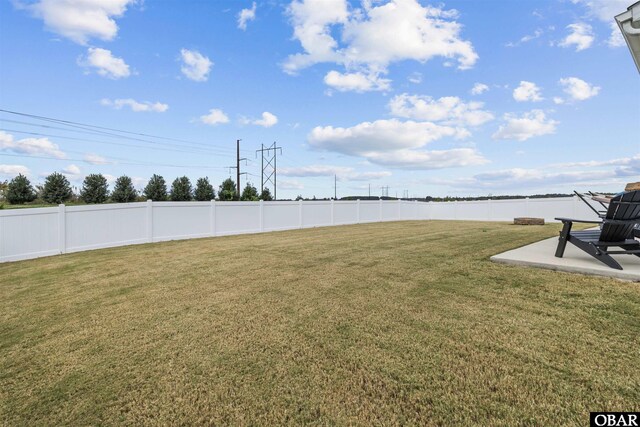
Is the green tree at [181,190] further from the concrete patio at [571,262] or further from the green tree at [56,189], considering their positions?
the concrete patio at [571,262]

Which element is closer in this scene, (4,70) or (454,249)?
(454,249)

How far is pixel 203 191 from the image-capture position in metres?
46.0

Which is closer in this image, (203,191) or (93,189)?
(93,189)

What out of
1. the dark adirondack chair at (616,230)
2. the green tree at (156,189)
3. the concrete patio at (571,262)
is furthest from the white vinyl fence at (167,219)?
the green tree at (156,189)

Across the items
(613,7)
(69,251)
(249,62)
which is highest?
(249,62)

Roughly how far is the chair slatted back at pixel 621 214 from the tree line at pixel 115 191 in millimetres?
30944

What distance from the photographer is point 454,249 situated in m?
6.72

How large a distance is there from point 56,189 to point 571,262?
52121 millimetres

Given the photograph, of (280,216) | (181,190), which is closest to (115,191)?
(181,190)

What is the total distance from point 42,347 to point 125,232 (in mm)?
8010

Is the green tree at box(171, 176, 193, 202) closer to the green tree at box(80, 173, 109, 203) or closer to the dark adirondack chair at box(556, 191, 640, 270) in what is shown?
the green tree at box(80, 173, 109, 203)

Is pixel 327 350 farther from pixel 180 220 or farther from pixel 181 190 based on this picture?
pixel 181 190

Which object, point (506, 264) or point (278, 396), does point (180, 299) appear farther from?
point (506, 264)

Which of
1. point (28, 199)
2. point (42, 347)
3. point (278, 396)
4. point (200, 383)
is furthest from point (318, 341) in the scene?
point (28, 199)
